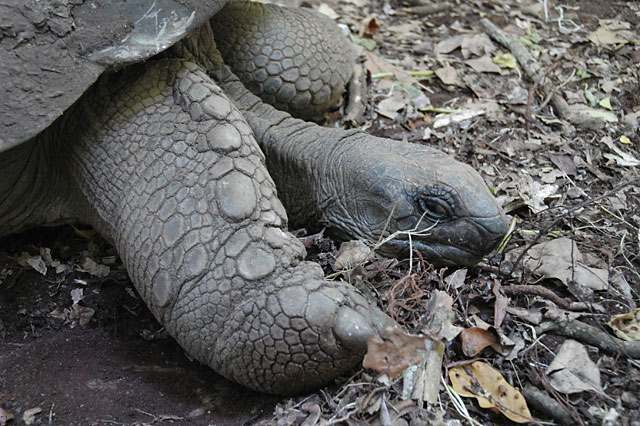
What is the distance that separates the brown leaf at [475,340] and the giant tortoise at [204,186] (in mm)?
338

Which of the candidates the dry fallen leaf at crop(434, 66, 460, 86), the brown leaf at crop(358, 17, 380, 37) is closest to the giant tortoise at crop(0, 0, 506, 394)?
the dry fallen leaf at crop(434, 66, 460, 86)

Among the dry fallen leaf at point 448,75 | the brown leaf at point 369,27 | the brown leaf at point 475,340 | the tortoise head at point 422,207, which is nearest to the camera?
the brown leaf at point 475,340

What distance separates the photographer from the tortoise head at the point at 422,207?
7.48ft

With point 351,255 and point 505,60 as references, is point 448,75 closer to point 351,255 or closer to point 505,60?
point 505,60

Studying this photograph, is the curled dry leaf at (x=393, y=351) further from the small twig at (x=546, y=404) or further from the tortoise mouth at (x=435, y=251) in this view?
the tortoise mouth at (x=435, y=251)

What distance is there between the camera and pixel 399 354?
5.93 ft

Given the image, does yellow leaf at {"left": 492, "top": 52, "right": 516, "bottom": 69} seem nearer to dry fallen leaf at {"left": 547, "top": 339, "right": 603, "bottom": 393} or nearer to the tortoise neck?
dry fallen leaf at {"left": 547, "top": 339, "right": 603, "bottom": 393}

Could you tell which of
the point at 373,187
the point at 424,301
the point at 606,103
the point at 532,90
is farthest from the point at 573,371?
the point at 606,103

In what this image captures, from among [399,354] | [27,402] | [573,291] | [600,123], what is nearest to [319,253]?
[399,354]

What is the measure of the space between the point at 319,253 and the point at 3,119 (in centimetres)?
129

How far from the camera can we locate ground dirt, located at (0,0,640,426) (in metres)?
1.87

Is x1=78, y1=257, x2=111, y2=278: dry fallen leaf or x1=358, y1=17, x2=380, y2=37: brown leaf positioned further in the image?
x1=358, y1=17, x2=380, y2=37: brown leaf

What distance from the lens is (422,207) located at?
92.5 inches

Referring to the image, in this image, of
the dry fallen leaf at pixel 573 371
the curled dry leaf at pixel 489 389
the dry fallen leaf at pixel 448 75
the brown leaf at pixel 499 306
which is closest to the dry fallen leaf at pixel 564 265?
the brown leaf at pixel 499 306
